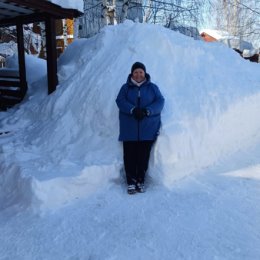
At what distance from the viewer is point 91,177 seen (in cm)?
474

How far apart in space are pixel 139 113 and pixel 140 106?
18 cm

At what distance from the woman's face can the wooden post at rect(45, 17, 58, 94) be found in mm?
3443

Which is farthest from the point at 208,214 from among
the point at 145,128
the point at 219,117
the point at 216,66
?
the point at 216,66

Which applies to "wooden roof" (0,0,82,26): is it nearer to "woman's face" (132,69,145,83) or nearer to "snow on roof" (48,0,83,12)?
"snow on roof" (48,0,83,12)

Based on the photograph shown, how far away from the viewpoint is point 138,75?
482cm

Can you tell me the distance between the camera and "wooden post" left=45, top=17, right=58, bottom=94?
26.1 ft

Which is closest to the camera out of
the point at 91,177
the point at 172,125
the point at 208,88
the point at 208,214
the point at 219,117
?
the point at 208,214

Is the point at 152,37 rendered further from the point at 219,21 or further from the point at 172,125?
the point at 219,21

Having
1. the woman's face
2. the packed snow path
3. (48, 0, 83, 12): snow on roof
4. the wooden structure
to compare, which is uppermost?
(48, 0, 83, 12): snow on roof

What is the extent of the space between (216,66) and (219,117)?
59.3 inches

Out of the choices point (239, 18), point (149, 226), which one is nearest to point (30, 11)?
point (149, 226)

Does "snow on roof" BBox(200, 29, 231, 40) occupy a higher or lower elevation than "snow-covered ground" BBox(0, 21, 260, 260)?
higher

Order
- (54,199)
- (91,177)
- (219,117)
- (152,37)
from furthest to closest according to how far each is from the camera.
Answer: (152,37) → (219,117) → (91,177) → (54,199)

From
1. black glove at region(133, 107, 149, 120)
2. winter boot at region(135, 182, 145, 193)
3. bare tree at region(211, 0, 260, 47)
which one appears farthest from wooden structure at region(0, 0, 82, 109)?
bare tree at region(211, 0, 260, 47)
